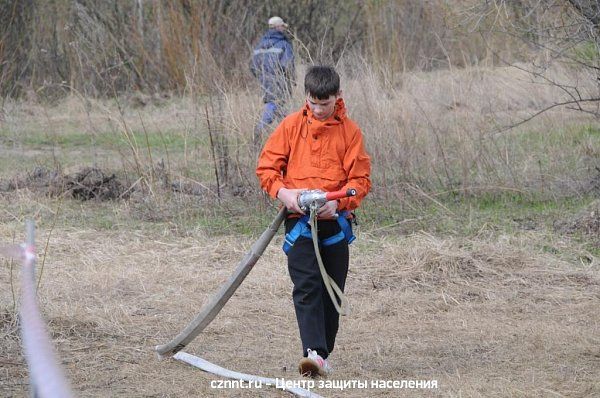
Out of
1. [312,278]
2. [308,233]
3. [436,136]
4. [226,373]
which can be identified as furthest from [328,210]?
[436,136]

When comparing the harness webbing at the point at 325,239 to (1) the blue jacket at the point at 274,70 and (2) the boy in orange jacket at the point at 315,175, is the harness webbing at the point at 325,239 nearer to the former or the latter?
(2) the boy in orange jacket at the point at 315,175

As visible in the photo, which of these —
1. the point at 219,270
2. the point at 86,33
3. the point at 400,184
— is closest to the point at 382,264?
the point at 219,270

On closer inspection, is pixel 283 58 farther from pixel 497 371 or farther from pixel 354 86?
pixel 497 371

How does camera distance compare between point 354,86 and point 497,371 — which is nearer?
point 497,371

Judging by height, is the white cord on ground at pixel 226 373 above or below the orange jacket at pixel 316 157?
below

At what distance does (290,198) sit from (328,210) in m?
0.18

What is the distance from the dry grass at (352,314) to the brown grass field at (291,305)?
0.04ft

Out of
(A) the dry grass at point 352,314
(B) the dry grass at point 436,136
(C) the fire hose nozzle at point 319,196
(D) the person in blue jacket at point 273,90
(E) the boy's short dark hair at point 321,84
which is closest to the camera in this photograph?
(C) the fire hose nozzle at point 319,196

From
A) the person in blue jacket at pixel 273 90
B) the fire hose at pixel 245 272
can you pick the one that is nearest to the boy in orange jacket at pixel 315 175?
the fire hose at pixel 245 272

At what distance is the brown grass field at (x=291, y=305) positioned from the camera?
508 cm

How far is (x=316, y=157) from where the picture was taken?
4809 millimetres

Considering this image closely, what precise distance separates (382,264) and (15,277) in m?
2.52

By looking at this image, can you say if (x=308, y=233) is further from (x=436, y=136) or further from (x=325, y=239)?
(x=436, y=136)

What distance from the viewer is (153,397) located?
4770 mm
